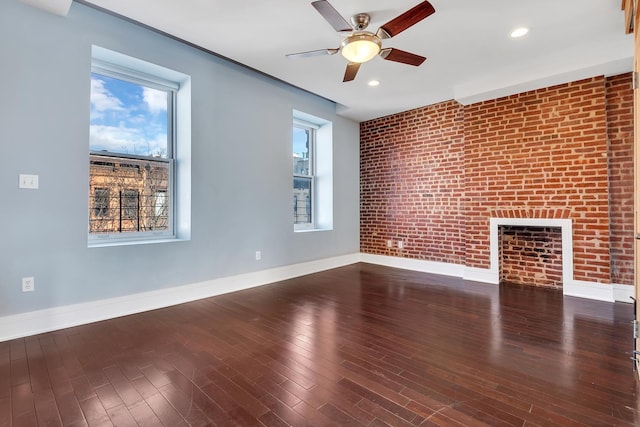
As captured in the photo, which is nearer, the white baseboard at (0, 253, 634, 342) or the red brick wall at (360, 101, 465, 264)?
the white baseboard at (0, 253, 634, 342)

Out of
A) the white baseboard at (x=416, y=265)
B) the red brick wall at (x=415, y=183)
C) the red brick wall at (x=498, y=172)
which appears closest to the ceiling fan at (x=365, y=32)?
the red brick wall at (x=498, y=172)

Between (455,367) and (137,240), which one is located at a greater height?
(137,240)

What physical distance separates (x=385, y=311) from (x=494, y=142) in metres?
3.00

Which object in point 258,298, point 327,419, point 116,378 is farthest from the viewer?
point 258,298

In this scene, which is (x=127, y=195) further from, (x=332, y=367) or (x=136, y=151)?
(x=332, y=367)

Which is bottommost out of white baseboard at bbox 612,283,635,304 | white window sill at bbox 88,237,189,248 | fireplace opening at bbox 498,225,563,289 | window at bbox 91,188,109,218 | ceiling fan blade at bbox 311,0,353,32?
white baseboard at bbox 612,283,635,304

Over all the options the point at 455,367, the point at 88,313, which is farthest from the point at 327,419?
the point at 88,313

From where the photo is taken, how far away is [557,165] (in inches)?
153

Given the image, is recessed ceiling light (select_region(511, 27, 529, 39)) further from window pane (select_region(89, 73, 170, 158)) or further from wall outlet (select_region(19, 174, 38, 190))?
wall outlet (select_region(19, 174, 38, 190))

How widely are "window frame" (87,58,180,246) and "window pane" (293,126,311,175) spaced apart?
2111 millimetres

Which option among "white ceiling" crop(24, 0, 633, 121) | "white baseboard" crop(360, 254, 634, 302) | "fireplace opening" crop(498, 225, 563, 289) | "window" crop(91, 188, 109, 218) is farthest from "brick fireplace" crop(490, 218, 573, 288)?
"window" crop(91, 188, 109, 218)

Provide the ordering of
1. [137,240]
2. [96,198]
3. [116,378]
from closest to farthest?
[116,378]
[96,198]
[137,240]

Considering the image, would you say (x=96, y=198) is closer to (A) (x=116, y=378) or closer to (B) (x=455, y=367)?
(A) (x=116, y=378)

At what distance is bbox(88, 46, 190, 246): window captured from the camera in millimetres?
3137
